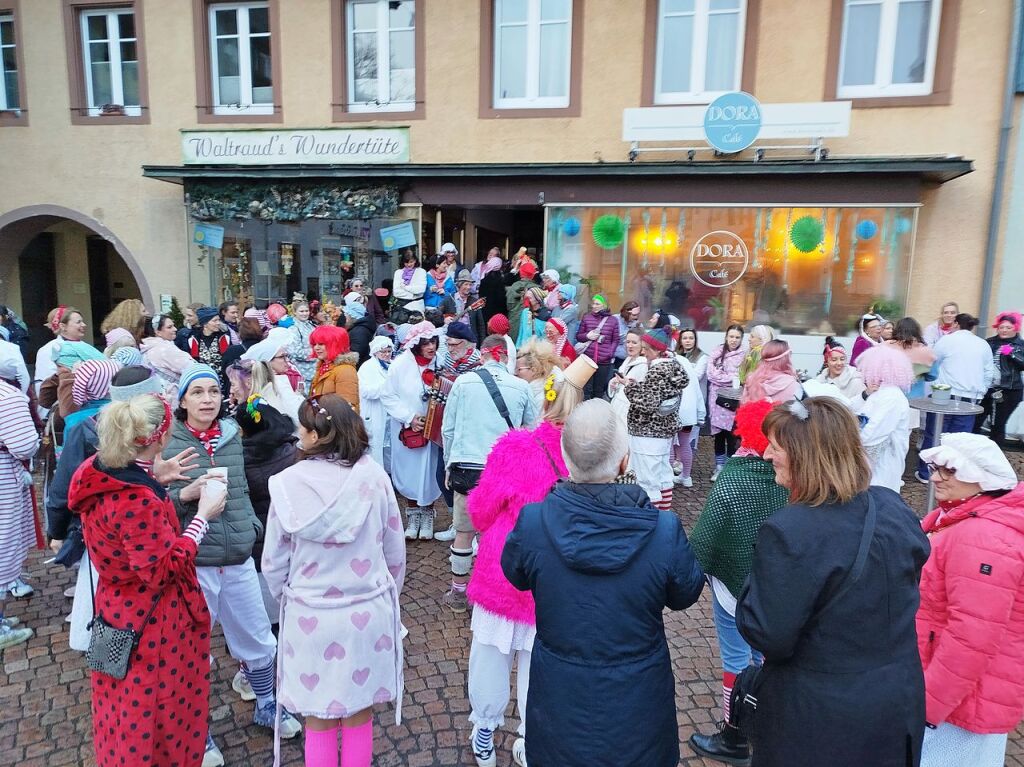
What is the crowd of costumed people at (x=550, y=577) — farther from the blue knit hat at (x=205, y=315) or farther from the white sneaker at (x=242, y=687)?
the blue knit hat at (x=205, y=315)

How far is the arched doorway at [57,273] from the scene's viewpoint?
14.2 m

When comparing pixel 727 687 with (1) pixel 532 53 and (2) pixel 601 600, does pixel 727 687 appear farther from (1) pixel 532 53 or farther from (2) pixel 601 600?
(1) pixel 532 53

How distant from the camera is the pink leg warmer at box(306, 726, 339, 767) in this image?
2.88m

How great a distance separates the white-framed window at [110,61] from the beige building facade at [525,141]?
0.04 meters

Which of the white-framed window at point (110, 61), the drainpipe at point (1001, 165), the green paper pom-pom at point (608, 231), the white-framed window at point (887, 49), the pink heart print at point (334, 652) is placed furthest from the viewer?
the white-framed window at point (110, 61)

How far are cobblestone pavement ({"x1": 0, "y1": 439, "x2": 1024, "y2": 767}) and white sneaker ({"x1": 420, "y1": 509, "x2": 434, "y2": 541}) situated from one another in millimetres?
943

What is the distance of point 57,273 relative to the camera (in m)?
16.1

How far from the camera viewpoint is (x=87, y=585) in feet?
11.8

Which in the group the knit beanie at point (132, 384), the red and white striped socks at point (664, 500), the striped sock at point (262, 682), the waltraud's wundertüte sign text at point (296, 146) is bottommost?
the striped sock at point (262, 682)

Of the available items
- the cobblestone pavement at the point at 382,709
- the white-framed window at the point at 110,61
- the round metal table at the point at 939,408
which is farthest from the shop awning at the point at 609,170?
the cobblestone pavement at the point at 382,709

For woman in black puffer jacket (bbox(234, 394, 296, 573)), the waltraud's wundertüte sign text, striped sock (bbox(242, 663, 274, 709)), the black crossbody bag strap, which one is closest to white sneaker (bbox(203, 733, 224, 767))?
striped sock (bbox(242, 663, 274, 709))

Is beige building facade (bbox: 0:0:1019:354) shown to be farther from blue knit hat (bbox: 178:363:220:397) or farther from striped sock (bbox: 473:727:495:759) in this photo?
striped sock (bbox: 473:727:495:759)

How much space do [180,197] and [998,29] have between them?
13.7 metres

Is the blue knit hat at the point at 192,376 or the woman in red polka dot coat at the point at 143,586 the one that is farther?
the blue knit hat at the point at 192,376
